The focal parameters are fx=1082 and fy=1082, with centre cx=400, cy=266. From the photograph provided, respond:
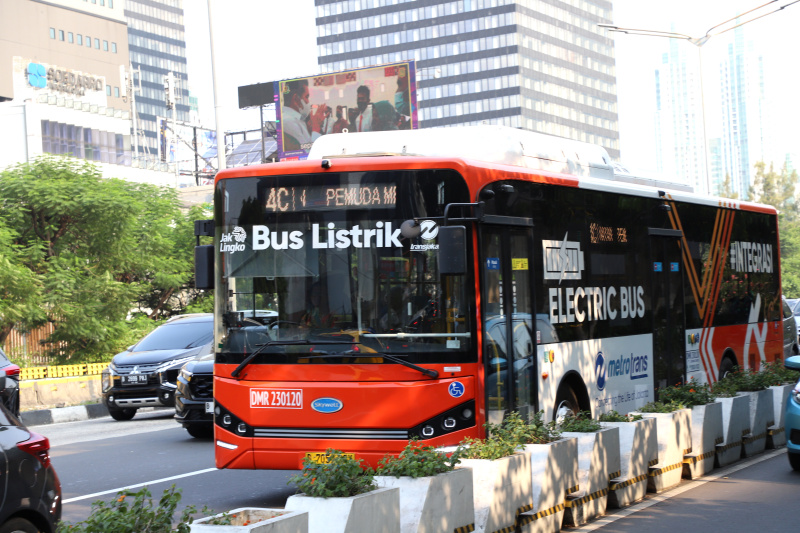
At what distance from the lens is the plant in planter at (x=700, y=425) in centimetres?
1080

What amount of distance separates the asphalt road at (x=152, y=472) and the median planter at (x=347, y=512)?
141 inches

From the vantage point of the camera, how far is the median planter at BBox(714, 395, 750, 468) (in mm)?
11500

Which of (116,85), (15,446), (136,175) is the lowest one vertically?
(15,446)

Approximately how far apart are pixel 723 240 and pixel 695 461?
5.58m

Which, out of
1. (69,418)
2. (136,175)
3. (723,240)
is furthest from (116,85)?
(723,240)

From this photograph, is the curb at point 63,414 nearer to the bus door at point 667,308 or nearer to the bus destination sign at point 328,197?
the bus door at point 667,308

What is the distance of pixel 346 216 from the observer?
30.3ft

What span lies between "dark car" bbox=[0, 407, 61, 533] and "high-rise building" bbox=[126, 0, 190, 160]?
16253cm

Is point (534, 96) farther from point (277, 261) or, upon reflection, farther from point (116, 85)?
point (277, 261)

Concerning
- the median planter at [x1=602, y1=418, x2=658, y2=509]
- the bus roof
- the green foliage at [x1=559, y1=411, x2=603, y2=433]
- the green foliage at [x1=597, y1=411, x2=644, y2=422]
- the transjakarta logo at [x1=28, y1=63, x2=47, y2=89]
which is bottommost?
the median planter at [x1=602, y1=418, x2=658, y2=509]

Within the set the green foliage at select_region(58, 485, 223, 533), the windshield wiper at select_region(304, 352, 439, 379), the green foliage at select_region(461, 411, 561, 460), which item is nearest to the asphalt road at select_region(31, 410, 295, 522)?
the windshield wiper at select_region(304, 352, 439, 379)

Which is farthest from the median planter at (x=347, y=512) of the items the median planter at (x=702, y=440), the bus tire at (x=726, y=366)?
the bus tire at (x=726, y=366)

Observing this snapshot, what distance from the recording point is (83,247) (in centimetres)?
3012

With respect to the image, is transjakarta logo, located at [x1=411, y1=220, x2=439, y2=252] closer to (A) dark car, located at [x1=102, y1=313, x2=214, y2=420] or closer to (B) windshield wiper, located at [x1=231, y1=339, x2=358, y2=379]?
(B) windshield wiper, located at [x1=231, y1=339, x2=358, y2=379]
